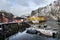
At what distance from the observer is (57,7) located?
111875 mm

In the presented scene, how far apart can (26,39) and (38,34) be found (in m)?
4.29

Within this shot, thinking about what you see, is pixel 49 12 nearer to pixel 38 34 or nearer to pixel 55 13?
pixel 55 13

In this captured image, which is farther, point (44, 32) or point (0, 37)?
point (44, 32)

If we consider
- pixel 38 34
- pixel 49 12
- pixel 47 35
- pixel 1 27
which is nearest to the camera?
pixel 1 27

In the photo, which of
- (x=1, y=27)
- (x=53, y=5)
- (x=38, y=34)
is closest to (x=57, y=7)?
→ (x=53, y=5)

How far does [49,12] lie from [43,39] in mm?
86032

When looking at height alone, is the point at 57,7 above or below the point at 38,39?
above

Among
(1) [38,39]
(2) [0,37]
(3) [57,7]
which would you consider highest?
(3) [57,7]

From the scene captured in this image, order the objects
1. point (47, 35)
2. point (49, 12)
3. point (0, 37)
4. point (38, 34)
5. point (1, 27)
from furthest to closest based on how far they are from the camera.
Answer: point (49, 12) → point (38, 34) → point (47, 35) → point (1, 27) → point (0, 37)

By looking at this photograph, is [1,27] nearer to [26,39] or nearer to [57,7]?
[26,39]

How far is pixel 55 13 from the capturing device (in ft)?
354

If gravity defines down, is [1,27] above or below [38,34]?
above

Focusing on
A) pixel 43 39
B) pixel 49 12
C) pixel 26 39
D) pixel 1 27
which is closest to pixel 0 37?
pixel 1 27

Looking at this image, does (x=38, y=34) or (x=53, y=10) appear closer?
(x=38, y=34)
